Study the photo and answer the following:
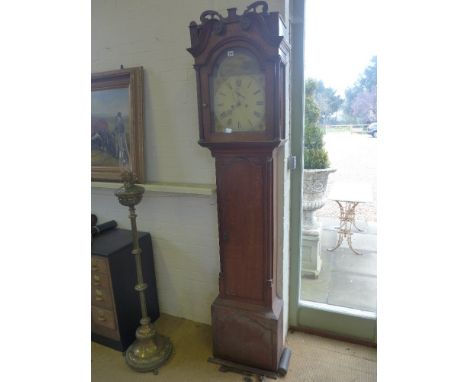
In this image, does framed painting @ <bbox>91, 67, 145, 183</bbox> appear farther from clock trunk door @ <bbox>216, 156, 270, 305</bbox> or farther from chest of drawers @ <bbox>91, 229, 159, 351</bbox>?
clock trunk door @ <bbox>216, 156, 270, 305</bbox>

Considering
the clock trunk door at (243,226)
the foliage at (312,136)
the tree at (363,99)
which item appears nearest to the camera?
the clock trunk door at (243,226)

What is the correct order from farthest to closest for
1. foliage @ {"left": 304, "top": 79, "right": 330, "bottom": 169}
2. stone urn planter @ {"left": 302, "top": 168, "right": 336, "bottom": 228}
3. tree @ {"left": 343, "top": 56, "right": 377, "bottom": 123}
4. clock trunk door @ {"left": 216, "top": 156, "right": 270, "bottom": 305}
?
→ stone urn planter @ {"left": 302, "top": 168, "right": 336, "bottom": 228} < foliage @ {"left": 304, "top": 79, "right": 330, "bottom": 169} < tree @ {"left": 343, "top": 56, "right": 377, "bottom": 123} < clock trunk door @ {"left": 216, "top": 156, "right": 270, "bottom": 305}

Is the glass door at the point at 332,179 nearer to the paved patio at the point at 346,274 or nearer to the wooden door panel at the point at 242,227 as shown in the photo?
the paved patio at the point at 346,274

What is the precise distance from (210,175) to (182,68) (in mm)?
636

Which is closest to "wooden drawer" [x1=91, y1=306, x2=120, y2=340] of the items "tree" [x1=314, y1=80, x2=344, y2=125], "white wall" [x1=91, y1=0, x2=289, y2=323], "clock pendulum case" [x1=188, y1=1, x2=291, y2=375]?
"white wall" [x1=91, y1=0, x2=289, y2=323]

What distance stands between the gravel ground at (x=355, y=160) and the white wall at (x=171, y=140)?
15.1 inches

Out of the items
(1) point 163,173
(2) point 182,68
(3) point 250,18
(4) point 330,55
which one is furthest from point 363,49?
(1) point 163,173

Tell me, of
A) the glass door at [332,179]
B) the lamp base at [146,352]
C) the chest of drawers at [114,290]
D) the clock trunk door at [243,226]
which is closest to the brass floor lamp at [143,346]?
the lamp base at [146,352]

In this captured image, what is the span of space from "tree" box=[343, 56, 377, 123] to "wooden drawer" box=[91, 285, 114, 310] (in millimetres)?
1747

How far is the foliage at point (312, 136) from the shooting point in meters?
1.68

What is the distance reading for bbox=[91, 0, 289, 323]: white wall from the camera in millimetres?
1691

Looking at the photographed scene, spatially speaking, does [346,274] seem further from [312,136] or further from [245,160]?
[245,160]

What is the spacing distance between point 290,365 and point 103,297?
46.7 inches
